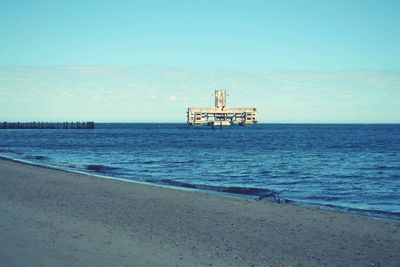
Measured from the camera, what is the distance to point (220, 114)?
165 metres

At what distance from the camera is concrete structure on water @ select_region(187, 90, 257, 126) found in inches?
6353

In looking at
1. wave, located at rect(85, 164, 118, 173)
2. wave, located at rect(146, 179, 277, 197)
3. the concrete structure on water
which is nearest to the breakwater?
the concrete structure on water

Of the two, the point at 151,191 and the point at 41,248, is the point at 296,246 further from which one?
the point at 151,191

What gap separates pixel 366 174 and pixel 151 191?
17.0 m

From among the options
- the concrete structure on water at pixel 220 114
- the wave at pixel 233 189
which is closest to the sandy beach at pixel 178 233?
the wave at pixel 233 189

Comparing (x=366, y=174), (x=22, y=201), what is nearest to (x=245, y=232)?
(x=22, y=201)

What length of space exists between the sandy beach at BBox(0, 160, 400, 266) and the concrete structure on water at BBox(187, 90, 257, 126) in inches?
5688

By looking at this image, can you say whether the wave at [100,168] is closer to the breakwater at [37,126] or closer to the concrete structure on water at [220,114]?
the concrete structure on water at [220,114]

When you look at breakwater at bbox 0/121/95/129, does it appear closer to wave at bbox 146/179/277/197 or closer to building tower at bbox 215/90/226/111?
building tower at bbox 215/90/226/111

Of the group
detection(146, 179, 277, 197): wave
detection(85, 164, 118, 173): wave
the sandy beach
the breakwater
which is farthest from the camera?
the breakwater

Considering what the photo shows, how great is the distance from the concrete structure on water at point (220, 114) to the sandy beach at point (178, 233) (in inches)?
5688

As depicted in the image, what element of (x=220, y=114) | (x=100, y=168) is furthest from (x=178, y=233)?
(x=220, y=114)

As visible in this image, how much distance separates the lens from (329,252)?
959 cm

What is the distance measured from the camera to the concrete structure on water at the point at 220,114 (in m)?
161
